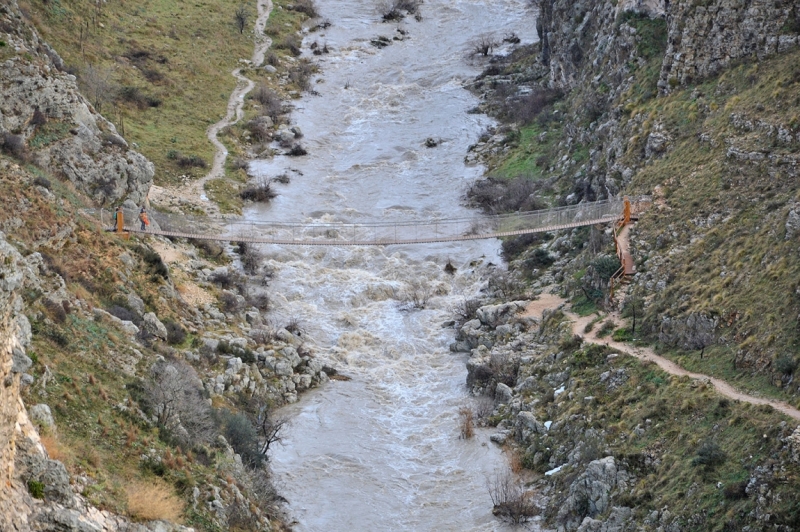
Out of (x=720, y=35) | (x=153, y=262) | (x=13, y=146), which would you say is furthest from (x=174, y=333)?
(x=720, y=35)

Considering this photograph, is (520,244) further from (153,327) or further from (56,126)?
(56,126)

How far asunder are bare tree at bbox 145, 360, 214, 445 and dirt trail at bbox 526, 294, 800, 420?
12009 millimetres

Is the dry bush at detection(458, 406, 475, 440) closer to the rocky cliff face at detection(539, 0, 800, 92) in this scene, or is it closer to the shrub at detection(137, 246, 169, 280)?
the shrub at detection(137, 246, 169, 280)

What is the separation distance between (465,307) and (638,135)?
355 inches

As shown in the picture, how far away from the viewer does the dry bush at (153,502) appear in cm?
2077

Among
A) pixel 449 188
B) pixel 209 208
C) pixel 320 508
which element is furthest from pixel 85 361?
pixel 449 188

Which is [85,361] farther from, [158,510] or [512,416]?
[512,416]

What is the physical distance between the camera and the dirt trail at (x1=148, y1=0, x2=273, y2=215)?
152 ft

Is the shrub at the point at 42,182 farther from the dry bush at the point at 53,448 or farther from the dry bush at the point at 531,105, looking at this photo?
the dry bush at the point at 531,105

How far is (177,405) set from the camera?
27.1 meters

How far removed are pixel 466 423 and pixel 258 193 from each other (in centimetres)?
1998

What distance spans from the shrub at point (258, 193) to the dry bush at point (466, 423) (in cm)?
1864

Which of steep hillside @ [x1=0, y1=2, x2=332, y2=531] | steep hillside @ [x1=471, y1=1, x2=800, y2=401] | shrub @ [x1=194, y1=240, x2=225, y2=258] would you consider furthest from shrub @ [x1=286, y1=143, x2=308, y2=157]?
shrub @ [x1=194, y1=240, x2=225, y2=258]

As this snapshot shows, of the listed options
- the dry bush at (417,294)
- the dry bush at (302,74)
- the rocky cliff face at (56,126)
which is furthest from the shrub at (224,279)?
the dry bush at (302,74)
